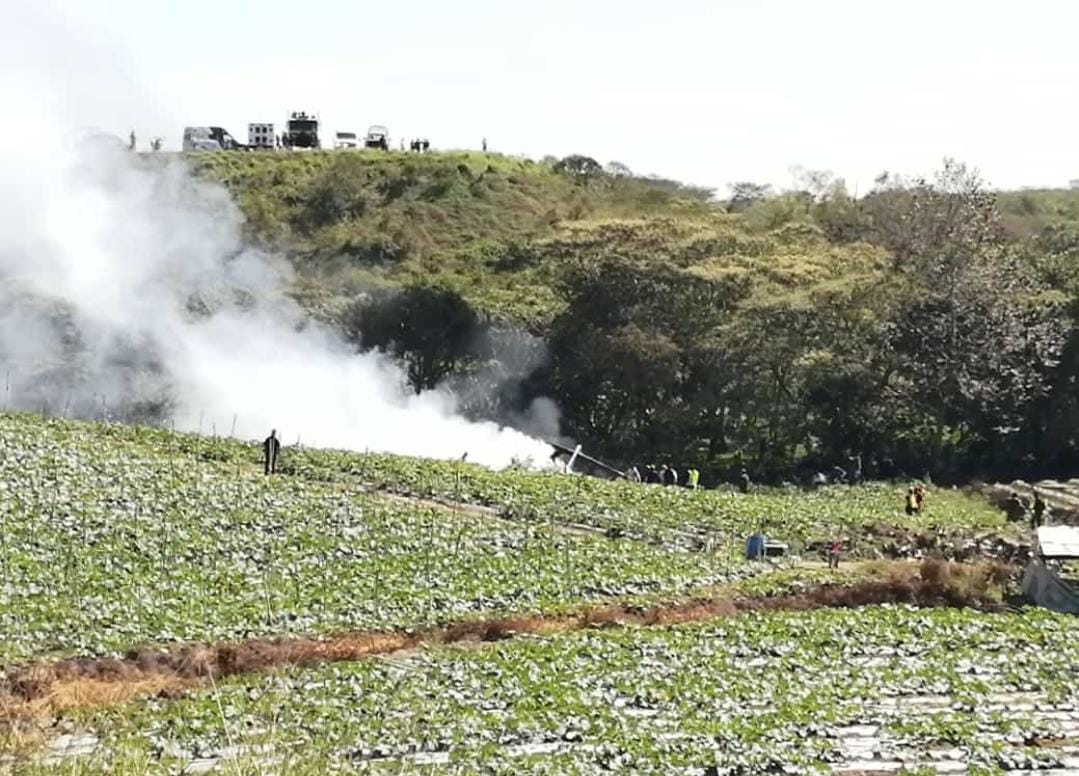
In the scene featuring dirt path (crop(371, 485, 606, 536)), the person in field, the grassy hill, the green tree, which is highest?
the grassy hill

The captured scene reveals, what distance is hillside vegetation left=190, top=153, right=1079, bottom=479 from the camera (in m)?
A: 58.6

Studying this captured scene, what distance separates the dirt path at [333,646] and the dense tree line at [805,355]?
24.0 m

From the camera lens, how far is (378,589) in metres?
29.9

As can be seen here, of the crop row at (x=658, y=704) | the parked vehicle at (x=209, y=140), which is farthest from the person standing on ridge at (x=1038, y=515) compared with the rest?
the parked vehicle at (x=209, y=140)

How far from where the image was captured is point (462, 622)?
92.1 feet

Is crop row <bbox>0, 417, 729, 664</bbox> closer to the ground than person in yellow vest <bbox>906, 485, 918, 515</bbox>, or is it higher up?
higher up

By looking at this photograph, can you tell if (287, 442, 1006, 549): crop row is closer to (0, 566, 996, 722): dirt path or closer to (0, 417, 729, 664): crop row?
(0, 417, 729, 664): crop row

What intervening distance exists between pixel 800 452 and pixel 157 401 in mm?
26888

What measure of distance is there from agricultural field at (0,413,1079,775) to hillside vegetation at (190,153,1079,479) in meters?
14.2

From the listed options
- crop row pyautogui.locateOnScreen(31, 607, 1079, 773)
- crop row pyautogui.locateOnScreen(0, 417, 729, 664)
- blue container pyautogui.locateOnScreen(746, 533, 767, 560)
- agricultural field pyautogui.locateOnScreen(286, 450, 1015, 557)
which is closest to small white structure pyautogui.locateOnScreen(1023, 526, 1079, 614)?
crop row pyautogui.locateOnScreen(31, 607, 1079, 773)

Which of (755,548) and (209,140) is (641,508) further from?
(209,140)

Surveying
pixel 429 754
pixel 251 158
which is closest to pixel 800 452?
pixel 429 754

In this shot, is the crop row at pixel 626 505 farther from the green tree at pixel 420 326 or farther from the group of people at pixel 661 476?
the green tree at pixel 420 326

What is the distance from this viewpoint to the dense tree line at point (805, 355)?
58.5 metres
